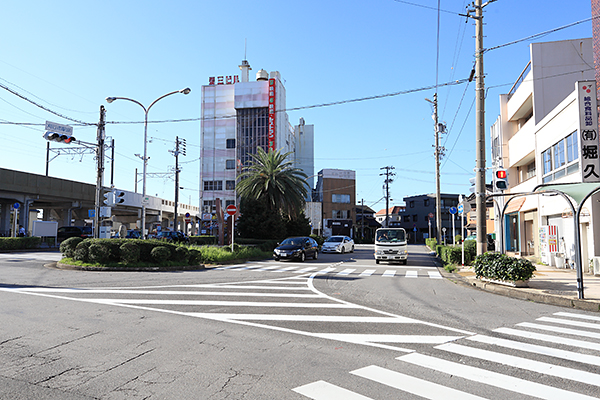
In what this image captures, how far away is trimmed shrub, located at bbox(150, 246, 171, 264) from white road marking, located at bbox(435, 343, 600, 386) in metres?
14.6

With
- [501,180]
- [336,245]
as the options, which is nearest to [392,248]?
[501,180]

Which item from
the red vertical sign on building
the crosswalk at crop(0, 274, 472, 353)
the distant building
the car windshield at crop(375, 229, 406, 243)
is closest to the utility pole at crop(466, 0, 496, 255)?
the crosswalk at crop(0, 274, 472, 353)

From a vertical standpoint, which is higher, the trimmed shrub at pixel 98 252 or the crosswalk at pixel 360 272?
the trimmed shrub at pixel 98 252

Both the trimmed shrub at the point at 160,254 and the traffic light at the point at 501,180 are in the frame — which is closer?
the traffic light at the point at 501,180

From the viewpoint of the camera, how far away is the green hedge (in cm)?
2928

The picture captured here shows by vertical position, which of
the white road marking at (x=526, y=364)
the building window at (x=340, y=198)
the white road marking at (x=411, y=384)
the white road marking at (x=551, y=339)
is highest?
the building window at (x=340, y=198)

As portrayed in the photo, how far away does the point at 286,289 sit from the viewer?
12578mm

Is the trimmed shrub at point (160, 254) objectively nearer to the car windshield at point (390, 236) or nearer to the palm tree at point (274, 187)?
the car windshield at point (390, 236)

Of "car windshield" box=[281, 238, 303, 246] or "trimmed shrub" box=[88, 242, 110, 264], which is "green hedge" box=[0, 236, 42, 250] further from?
"car windshield" box=[281, 238, 303, 246]

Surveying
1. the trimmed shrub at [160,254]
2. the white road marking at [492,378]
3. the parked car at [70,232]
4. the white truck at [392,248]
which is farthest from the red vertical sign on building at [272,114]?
the white road marking at [492,378]

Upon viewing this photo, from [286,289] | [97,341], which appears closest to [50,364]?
[97,341]

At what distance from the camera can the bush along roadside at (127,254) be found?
1809cm

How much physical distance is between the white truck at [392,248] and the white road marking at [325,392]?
1963 centimetres

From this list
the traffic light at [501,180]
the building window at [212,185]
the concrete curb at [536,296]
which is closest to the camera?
the concrete curb at [536,296]
